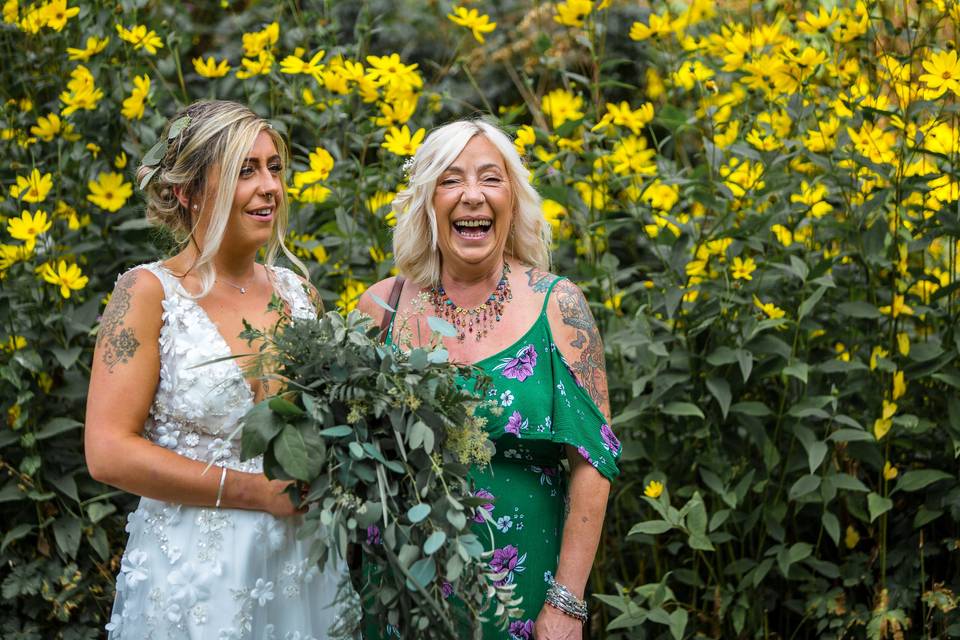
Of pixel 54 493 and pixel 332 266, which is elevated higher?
pixel 332 266

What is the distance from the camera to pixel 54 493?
2.91 m

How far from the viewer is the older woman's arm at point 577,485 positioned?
2102 mm

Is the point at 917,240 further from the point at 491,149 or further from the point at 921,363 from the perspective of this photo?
the point at 491,149

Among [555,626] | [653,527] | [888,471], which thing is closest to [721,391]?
[653,527]

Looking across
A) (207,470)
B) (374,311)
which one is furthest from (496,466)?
(207,470)

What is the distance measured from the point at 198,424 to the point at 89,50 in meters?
1.57

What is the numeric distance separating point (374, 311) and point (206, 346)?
44 centimetres

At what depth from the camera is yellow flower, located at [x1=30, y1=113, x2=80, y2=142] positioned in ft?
9.95

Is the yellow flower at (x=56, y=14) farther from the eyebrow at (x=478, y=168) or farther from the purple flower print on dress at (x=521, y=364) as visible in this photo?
the purple flower print on dress at (x=521, y=364)

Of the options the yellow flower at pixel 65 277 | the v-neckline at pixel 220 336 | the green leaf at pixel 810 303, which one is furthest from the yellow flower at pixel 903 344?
the yellow flower at pixel 65 277

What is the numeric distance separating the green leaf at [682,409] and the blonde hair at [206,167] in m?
1.23

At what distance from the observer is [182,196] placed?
2031 millimetres

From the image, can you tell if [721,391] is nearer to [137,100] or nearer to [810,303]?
[810,303]

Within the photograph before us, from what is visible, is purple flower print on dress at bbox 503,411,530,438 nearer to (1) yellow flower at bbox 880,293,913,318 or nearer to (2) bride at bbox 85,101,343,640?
(2) bride at bbox 85,101,343,640
